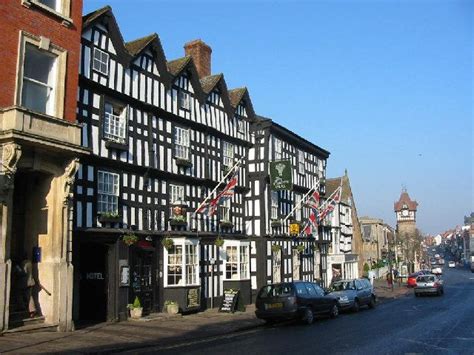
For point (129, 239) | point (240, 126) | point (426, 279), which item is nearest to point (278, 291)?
point (129, 239)

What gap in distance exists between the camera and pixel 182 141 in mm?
23750

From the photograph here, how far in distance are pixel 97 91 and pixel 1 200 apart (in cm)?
664

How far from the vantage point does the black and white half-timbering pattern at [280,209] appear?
2934 cm

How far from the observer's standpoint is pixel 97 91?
19.2 metres

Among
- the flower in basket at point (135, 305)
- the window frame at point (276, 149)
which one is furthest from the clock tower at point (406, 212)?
the flower in basket at point (135, 305)

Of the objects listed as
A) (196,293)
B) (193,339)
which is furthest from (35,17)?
(196,293)

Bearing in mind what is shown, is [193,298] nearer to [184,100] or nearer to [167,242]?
[167,242]

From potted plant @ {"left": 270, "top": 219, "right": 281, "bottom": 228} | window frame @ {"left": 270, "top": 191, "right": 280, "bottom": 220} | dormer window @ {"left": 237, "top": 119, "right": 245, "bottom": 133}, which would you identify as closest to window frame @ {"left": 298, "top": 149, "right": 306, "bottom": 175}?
window frame @ {"left": 270, "top": 191, "right": 280, "bottom": 220}

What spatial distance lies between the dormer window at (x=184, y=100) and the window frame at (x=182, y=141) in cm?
107

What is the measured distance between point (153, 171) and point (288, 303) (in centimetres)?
797

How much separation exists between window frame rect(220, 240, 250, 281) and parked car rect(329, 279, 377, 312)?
4.70 meters

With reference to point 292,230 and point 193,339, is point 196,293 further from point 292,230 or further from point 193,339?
point 292,230

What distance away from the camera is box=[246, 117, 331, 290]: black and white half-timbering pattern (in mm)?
29344

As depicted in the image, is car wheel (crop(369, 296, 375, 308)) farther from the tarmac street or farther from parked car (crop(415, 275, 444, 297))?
parked car (crop(415, 275, 444, 297))
